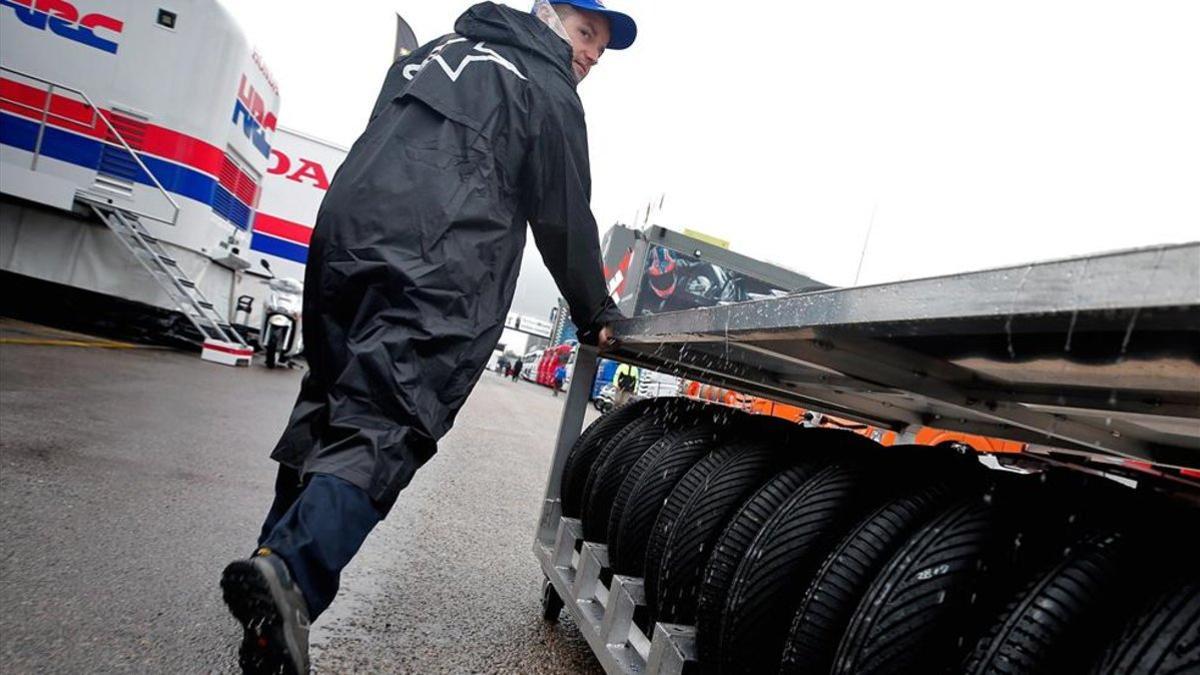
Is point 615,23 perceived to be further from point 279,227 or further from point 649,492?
point 279,227

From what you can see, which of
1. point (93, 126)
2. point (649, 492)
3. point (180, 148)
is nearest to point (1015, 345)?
point (649, 492)

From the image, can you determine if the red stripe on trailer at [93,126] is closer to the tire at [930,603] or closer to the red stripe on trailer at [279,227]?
the red stripe on trailer at [279,227]

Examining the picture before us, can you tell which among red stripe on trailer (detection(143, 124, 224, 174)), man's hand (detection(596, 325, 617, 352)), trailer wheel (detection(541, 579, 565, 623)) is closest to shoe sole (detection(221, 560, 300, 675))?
man's hand (detection(596, 325, 617, 352))

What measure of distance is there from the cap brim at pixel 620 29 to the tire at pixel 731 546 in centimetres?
143

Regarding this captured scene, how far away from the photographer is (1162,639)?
36.1 inches

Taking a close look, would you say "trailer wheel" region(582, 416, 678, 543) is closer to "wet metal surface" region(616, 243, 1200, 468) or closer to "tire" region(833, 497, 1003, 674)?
"wet metal surface" region(616, 243, 1200, 468)

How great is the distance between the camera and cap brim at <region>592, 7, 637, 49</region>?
2.34m

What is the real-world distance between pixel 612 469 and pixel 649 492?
1.19ft

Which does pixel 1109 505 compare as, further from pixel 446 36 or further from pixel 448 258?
pixel 446 36

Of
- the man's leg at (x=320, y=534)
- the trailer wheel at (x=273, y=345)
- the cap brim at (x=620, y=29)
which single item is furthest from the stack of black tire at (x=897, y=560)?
the trailer wheel at (x=273, y=345)

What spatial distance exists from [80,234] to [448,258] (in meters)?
9.73

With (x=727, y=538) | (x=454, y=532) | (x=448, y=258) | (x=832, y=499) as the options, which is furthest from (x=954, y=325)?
(x=454, y=532)

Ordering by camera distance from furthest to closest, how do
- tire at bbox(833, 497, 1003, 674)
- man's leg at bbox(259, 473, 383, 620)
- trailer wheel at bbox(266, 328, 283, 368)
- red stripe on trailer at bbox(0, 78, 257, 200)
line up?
1. trailer wheel at bbox(266, 328, 283, 368)
2. red stripe on trailer at bbox(0, 78, 257, 200)
3. man's leg at bbox(259, 473, 383, 620)
4. tire at bbox(833, 497, 1003, 674)

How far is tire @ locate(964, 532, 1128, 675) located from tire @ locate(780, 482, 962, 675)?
29cm
